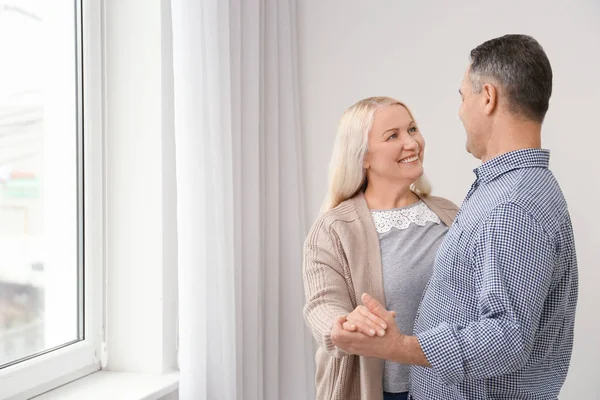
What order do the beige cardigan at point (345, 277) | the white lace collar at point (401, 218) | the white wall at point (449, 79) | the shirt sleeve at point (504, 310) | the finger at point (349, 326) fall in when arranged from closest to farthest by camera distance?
the shirt sleeve at point (504, 310), the finger at point (349, 326), the beige cardigan at point (345, 277), the white lace collar at point (401, 218), the white wall at point (449, 79)

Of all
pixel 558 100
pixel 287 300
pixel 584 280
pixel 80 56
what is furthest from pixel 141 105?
pixel 584 280

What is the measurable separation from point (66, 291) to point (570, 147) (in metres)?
2.01

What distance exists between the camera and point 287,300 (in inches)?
104

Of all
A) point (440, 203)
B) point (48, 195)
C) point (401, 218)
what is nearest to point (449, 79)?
point (440, 203)

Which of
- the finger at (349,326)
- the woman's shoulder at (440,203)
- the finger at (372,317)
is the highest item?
the woman's shoulder at (440,203)

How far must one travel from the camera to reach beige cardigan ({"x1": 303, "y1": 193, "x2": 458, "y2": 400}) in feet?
5.34

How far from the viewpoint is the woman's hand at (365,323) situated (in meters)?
1.22

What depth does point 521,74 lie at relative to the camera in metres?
1.30

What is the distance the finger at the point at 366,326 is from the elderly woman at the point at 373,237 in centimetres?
25

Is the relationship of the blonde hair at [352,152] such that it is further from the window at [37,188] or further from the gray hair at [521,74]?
the window at [37,188]

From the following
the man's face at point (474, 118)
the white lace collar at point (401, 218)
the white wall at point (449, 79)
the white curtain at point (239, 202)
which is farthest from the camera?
the white wall at point (449, 79)

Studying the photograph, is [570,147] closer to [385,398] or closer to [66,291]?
[385,398]

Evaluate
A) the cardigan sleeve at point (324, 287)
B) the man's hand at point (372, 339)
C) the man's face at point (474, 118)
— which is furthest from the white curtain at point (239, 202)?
the man's face at point (474, 118)

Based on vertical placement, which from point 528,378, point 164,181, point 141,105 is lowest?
point 528,378
